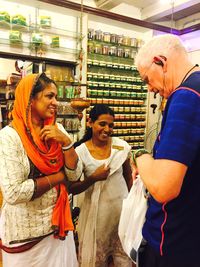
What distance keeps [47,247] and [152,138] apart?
3925 mm

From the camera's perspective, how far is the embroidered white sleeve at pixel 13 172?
1.13m

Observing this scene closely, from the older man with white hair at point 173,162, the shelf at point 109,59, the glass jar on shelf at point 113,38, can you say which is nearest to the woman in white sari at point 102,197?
the older man with white hair at point 173,162

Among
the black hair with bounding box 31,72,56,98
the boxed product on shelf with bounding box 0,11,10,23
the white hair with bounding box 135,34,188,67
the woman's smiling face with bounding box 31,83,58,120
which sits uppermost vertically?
the boxed product on shelf with bounding box 0,11,10,23

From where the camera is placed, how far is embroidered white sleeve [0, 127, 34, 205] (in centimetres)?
113

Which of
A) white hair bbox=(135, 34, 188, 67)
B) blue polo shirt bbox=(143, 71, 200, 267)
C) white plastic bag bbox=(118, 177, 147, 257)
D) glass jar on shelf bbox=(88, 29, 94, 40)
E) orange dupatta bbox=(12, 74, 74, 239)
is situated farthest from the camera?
glass jar on shelf bbox=(88, 29, 94, 40)

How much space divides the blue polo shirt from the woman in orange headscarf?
504 millimetres

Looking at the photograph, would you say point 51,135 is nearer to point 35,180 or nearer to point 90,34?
point 35,180

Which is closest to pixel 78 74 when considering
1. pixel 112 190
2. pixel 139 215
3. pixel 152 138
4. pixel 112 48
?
pixel 112 48

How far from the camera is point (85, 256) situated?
1.75m

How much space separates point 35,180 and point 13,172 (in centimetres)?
11

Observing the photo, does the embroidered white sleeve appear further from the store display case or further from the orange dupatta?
the store display case

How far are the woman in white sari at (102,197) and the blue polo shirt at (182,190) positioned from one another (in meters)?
0.72

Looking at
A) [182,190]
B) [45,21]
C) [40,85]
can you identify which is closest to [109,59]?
[45,21]

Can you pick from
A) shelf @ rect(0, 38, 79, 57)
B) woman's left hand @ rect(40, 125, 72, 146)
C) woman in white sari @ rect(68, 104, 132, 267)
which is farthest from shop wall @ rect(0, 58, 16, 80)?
Answer: woman's left hand @ rect(40, 125, 72, 146)
